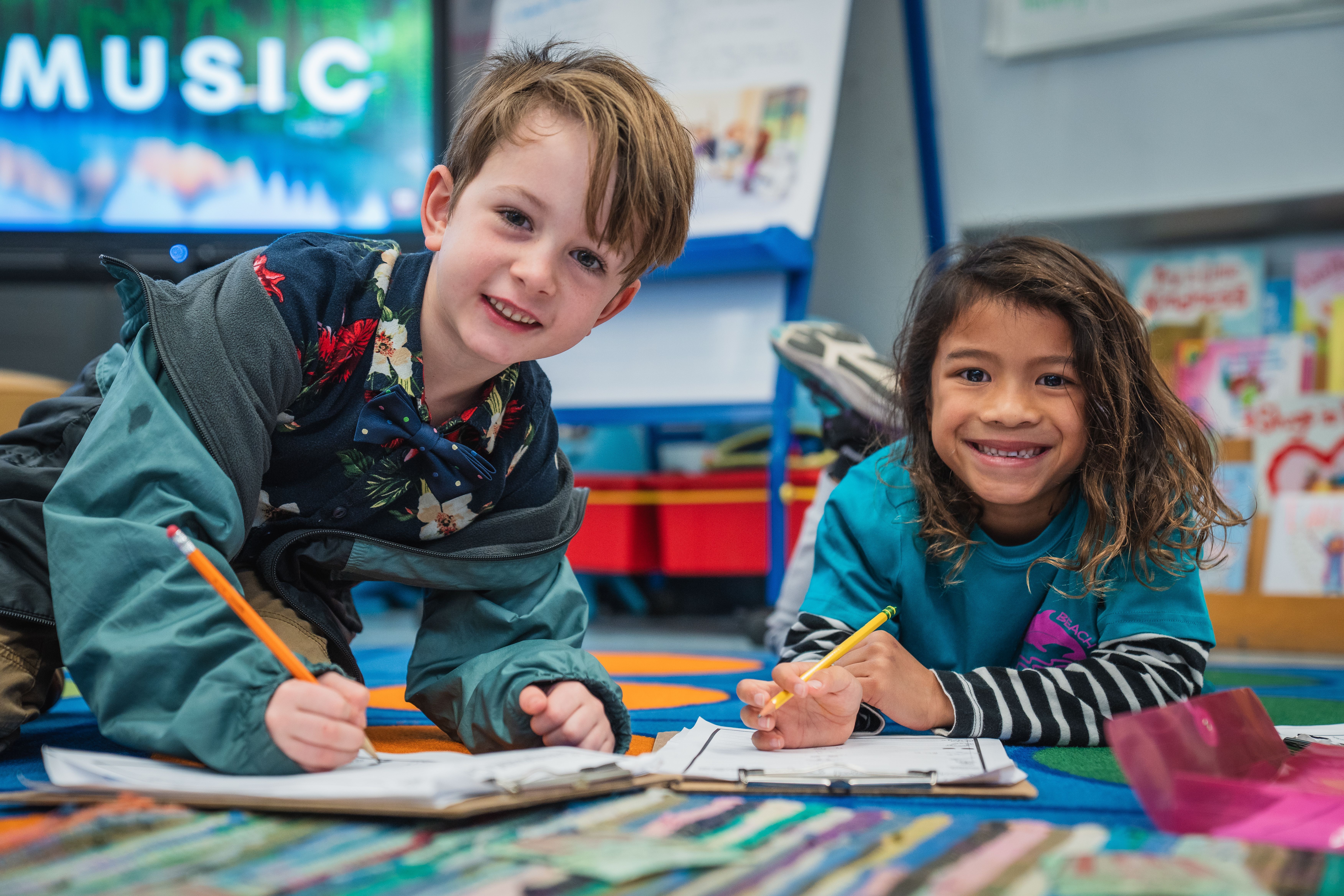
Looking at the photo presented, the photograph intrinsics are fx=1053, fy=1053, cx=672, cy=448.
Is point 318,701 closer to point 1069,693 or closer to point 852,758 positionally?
point 852,758

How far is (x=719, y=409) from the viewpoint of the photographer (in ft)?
5.25

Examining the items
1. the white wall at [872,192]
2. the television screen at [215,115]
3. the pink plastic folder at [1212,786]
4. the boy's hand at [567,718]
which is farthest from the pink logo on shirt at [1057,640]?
the television screen at [215,115]

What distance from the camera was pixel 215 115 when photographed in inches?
70.8

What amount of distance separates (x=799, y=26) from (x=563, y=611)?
1324mm

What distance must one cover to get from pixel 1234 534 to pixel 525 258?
1.42 meters

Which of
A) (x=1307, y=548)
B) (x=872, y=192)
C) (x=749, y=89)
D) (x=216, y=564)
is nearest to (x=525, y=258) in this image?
(x=216, y=564)

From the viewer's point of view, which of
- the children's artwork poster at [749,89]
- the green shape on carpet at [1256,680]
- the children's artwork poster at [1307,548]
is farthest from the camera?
the children's artwork poster at [749,89]

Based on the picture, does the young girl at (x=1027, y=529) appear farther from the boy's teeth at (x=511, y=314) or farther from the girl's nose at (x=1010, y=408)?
the boy's teeth at (x=511, y=314)

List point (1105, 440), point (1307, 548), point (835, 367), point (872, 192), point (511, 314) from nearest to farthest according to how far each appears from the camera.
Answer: point (511, 314), point (1105, 440), point (835, 367), point (1307, 548), point (872, 192)

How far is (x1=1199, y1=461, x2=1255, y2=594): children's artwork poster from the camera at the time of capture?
1613 millimetres

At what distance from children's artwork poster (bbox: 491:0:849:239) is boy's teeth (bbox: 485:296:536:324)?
978 mm

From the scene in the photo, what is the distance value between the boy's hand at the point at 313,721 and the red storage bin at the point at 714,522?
121cm


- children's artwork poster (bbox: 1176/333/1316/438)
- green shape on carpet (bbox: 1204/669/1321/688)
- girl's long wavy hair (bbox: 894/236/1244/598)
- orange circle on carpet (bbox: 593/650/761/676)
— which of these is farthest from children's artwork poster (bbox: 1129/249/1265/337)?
girl's long wavy hair (bbox: 894/236/1244/598)

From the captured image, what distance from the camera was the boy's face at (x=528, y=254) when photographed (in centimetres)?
63
